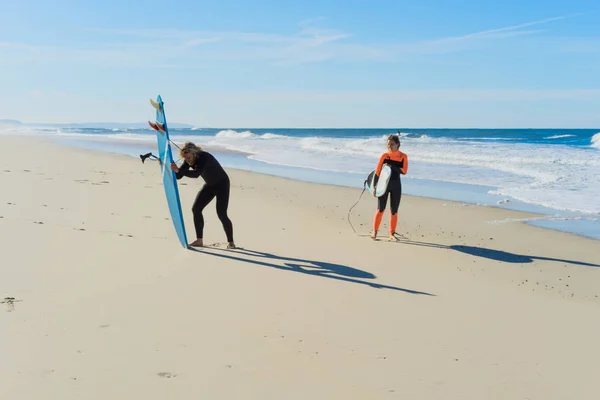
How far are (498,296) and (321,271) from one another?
1.66m

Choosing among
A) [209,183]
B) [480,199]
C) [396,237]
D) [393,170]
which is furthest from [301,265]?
[480,199]

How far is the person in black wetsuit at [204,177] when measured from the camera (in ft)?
19.8

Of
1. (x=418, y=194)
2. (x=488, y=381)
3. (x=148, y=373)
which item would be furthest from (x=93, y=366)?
(x=418, y=194)

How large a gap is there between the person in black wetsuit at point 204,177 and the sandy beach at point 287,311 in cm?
27

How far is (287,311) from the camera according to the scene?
13.8 feet

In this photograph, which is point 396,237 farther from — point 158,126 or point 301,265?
point 158,126

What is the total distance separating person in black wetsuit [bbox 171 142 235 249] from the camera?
604cm

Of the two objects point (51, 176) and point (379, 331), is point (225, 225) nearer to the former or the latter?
point (379, 331)

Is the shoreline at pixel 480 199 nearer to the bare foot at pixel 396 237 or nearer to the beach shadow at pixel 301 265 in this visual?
the bare foot at pixel 396 237

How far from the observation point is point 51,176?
1151 cm

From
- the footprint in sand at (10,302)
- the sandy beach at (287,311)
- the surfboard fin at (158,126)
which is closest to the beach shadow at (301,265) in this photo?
the sandy beach at (287,311)

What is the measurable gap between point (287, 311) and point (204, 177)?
97.6 inches

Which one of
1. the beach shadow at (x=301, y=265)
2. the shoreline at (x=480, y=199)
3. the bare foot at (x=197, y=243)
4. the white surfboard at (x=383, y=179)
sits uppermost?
the white surfboard at (x=383, y=179)

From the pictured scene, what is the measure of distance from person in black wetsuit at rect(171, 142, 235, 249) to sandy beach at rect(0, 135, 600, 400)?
27 centimetres
